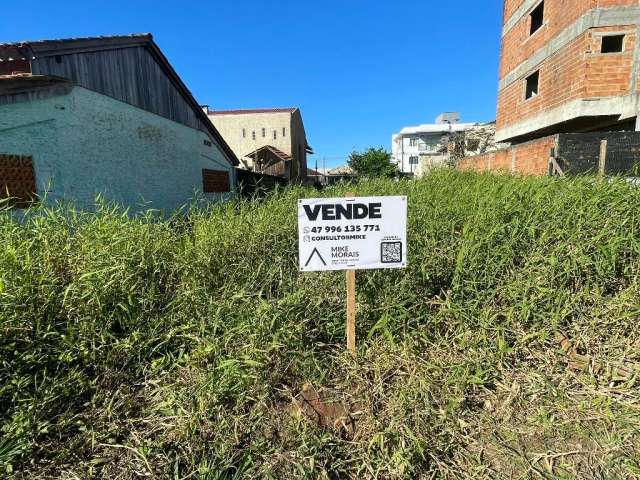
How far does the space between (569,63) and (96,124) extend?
41.7 feet

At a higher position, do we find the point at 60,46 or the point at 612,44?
the point at 612,44

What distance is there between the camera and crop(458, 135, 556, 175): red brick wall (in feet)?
20.8

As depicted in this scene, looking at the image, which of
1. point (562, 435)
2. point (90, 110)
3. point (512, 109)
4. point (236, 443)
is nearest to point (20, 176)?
point (90, 110)

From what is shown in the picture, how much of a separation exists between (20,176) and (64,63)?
2.41 meters

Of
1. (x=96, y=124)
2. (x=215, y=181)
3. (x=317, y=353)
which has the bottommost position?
(x=317, y=353)

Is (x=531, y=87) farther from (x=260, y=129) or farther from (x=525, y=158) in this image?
(x=260, y=129)

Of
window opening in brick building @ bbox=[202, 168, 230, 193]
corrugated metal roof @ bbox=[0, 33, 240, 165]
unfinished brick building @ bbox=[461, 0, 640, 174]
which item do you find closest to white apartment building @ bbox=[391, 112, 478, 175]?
unfinished brick building @ bbox=[461, 0, 640, 174]

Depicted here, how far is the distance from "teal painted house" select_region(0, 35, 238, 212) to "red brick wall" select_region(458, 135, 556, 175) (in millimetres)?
8383

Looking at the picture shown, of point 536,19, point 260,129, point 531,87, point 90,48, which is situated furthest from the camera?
point 260,129

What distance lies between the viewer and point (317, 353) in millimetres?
2109

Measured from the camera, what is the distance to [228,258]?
8.89ft

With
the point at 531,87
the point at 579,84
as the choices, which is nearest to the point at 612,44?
the point at 579,84

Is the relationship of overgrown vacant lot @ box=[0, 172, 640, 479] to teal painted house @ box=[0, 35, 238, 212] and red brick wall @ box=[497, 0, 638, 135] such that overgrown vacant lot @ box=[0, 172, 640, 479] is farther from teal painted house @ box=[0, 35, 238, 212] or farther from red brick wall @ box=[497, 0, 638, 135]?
red brick wall @ box=[497, 0, 638, 135]

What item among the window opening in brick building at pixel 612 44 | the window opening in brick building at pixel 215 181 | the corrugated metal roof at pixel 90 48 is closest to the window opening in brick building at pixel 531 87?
the window opening in brick building at pixel 612 44
